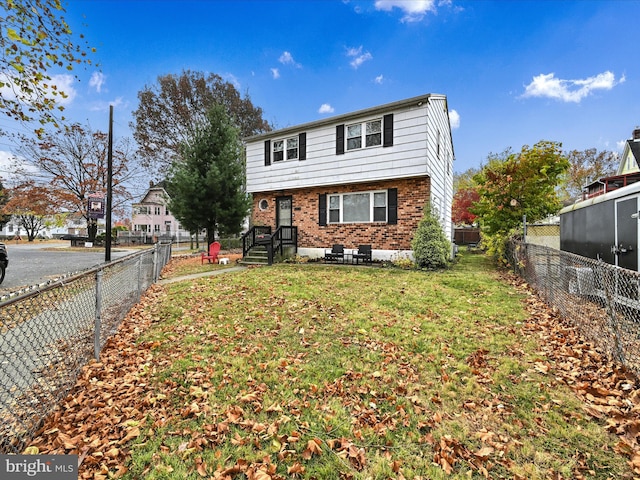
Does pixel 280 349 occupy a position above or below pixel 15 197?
below

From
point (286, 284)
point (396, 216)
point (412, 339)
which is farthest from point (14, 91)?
point (396, 216)

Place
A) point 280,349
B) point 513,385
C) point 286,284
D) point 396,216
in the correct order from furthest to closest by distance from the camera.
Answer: point 396,216, point 286,284, point 280,349, point 513,385

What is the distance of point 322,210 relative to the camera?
12953 mm

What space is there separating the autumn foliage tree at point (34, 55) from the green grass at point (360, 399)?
3872 millimetres

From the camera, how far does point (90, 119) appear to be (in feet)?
79.5

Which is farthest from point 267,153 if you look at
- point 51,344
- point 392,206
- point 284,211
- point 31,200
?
point 31,200

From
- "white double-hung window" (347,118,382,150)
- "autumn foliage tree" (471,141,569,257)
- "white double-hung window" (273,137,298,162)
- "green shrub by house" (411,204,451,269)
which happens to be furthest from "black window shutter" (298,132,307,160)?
"autumn foliage tree" (471,141,569,257)

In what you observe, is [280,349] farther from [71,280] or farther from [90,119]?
[90,119]

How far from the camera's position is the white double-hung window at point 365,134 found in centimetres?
1143

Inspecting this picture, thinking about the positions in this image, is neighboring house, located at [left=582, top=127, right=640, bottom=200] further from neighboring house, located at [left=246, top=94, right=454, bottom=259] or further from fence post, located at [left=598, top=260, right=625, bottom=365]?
fence post, located at [left=598, top=260, right=625, bottom=365]

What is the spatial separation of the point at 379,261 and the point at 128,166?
82.5ft

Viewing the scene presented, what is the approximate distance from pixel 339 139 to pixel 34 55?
9529 mm

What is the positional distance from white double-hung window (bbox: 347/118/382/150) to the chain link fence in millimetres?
9265

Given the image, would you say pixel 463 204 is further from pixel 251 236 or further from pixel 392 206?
pixel 251 236
